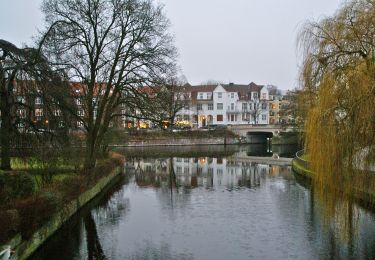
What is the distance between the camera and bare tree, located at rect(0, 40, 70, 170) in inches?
489

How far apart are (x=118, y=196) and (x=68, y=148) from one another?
454 inches

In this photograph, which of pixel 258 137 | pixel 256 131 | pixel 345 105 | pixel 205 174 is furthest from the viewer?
pixel 258 137

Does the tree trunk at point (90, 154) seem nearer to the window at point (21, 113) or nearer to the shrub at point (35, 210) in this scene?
the shrub at point (35, 210)

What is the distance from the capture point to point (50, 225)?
15828mm

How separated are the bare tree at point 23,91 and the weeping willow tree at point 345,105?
315 inches

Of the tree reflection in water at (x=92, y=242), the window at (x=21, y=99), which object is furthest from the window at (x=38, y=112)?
the tree reflection in water at (x=92, y=242)

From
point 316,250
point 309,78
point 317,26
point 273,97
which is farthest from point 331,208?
point 273,97

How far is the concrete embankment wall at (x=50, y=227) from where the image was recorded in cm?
1259

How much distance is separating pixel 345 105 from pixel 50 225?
36.0 ft

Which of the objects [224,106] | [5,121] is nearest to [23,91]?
[5,121]

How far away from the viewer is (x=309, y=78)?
45.6 feet

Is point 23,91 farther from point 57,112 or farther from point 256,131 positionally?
point 256,131

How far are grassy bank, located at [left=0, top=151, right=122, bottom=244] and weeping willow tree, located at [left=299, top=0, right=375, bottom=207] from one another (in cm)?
885

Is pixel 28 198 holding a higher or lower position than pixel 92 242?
higher
